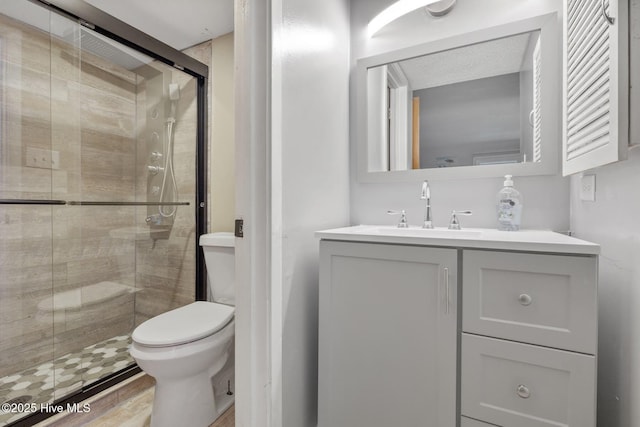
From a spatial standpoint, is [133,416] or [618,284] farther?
[133,416]

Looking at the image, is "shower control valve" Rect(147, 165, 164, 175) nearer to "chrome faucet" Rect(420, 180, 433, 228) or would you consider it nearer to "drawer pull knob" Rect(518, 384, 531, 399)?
"chrome faucet" Rect(420, 180, 433, 228)

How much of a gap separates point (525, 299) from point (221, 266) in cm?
152

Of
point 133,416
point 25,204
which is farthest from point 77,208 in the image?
point 133,416

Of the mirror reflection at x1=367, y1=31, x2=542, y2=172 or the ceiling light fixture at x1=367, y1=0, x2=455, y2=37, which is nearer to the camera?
the mirror reflection at x1=367, y1=31, x2=542, y2=172

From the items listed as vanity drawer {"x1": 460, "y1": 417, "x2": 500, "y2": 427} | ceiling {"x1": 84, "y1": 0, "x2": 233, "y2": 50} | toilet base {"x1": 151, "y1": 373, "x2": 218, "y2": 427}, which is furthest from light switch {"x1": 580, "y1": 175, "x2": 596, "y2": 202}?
ceiling {"x1": 84, "y1": 0, "x2": 233, "y2": 50}

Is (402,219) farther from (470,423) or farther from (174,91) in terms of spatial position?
(174,91)

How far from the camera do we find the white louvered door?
666 millimetres

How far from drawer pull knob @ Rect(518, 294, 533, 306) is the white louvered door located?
404mm

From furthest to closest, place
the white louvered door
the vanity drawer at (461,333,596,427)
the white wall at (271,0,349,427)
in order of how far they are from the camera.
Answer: the white wall at (271,0,349,427) < the vanity drawer at (461,333,596,427) < the white louvered door

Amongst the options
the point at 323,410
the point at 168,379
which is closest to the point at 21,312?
the point at 168,379

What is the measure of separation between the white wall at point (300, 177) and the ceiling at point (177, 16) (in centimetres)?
85

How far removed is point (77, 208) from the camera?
179 centimetres

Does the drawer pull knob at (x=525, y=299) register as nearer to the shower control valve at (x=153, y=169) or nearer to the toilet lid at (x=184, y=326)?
the toilet lid at (x=184, y=326)

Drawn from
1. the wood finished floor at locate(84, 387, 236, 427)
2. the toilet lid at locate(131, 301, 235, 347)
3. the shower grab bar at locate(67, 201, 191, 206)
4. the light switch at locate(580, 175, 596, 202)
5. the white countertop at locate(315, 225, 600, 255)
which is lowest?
the wood finished floor at locate(84, 387, 236, 427)
